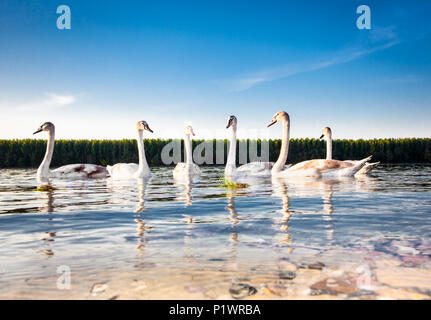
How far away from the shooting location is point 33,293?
9.52ft

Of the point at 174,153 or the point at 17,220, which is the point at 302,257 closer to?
the point at 17,220

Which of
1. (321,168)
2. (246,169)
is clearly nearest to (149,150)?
(246,169)

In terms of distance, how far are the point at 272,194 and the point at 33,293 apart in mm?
7069

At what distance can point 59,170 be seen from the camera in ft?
50.1

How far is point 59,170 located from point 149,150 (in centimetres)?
1700

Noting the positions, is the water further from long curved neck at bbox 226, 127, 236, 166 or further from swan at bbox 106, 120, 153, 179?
long curved neck at bbox 226, 127, 236, 166

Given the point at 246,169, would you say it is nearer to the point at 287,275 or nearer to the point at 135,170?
the point at 135,170

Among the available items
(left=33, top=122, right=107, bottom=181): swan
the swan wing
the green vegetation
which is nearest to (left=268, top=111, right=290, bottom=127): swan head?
the swan wing

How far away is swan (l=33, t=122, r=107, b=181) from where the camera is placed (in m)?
14.6

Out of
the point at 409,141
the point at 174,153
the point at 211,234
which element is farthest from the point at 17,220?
the point at 409,141

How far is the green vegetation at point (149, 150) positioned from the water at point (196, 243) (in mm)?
24370

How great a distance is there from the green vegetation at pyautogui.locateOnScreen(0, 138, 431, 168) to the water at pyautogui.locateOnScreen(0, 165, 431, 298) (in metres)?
24.4

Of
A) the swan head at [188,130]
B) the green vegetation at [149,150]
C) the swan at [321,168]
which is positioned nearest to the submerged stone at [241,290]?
the swan at [321,168]

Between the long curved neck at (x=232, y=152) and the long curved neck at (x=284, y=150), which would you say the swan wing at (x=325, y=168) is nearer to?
the long curved neck at (x=284, y=150)
